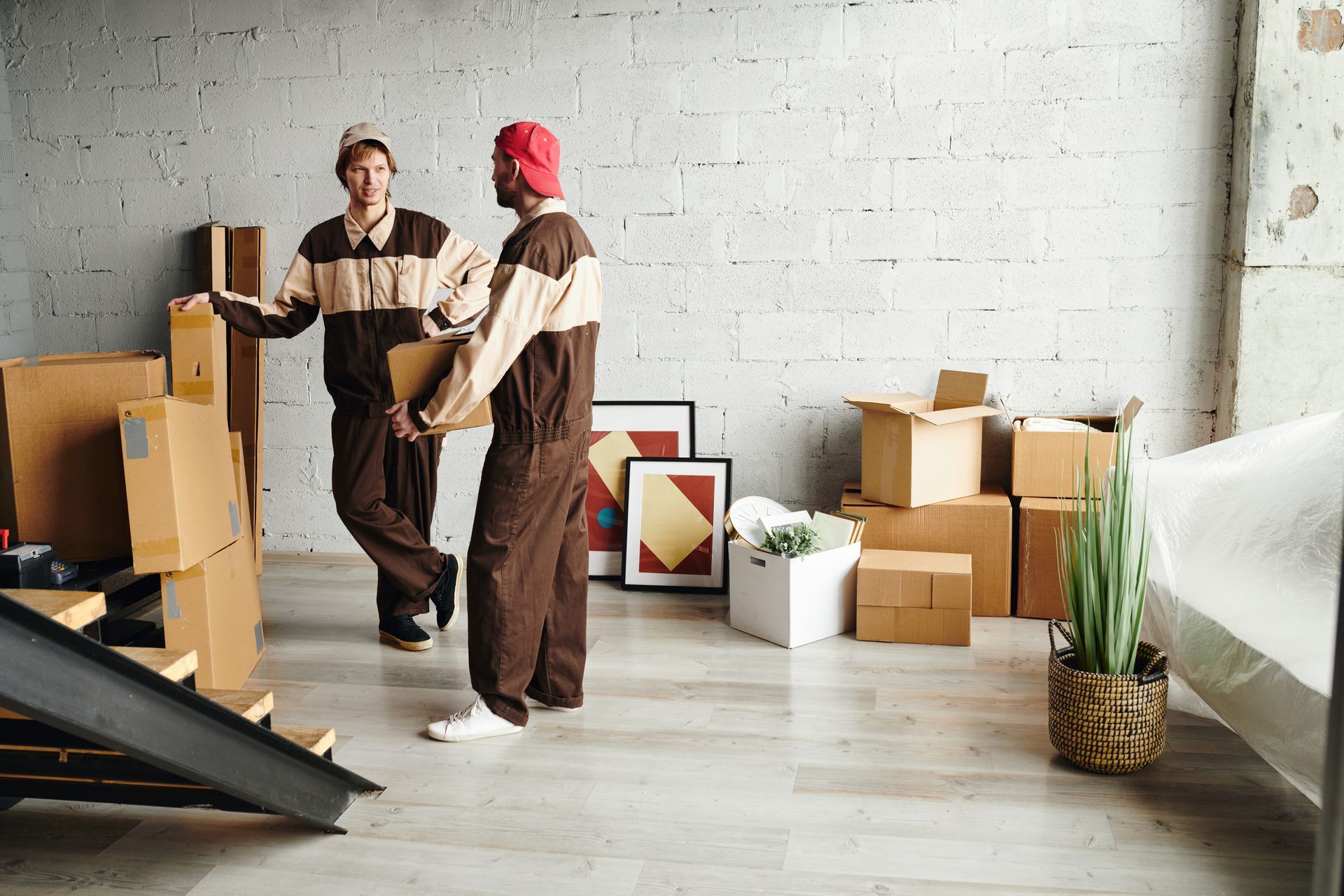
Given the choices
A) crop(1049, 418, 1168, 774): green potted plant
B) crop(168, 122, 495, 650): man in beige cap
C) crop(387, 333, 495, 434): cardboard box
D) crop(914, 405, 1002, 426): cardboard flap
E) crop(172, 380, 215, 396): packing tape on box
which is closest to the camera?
crop(1049, 418, 1168, 774): green potted plant

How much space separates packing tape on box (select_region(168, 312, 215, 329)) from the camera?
10.3 feet

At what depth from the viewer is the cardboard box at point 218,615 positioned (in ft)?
9.20

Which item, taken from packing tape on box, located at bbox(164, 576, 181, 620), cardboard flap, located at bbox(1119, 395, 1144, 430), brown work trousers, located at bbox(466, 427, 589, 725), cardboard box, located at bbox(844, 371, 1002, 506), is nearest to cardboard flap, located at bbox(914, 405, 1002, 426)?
cardboard box, located at bbox(844, 371, 1002, 506)

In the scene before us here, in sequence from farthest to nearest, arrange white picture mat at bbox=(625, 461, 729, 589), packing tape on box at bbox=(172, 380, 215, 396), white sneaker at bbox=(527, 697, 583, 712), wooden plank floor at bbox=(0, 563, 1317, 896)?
white picture mat at bbox=(625, 461, 729, 589) → packing tape on box at bbox=(172, 380, 215, 396) → white sneaker at bbox=(527, 697, 583, 712) → wooden plank floor at bbox=(0, 563, 1317, 896)

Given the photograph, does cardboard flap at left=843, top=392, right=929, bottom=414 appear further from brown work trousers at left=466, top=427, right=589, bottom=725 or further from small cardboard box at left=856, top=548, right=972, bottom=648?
brown work trousers at left=466, top=427, right=589, bottom=725

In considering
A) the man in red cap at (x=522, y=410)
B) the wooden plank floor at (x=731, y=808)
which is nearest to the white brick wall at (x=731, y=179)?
the wooden plank floor at (x=731, y=808)

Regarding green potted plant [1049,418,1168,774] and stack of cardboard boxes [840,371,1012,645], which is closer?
green potted plant [1049,418,1168,774]

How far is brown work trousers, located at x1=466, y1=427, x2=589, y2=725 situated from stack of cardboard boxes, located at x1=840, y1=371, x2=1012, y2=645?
3.59 ft

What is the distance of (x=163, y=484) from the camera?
2676mm

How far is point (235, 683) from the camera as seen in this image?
3.04 metres

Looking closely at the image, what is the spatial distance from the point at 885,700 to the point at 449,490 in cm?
214

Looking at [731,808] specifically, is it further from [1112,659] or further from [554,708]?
[1112,659]

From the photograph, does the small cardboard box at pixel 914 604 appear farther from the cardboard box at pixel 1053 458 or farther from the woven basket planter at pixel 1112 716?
the woven basket planter at pixel 1112 716

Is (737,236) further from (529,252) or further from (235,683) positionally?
(235,683)
